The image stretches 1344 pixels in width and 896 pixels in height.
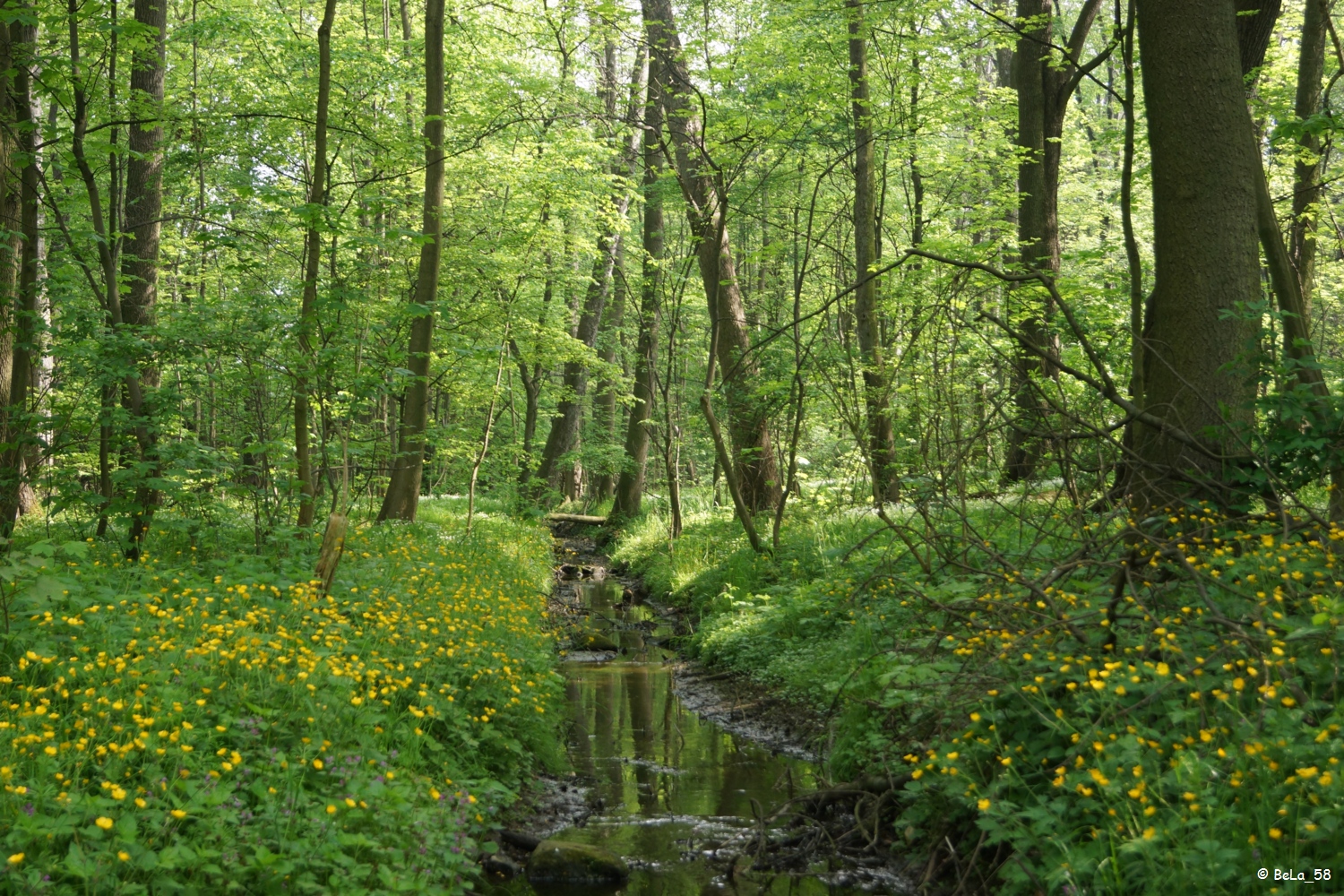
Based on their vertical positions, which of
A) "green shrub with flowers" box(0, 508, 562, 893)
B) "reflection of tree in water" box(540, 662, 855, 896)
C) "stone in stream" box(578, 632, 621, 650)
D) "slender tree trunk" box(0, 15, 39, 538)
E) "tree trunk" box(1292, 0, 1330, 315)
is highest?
"tree trunk" box(1292, 0, 1330, 315)

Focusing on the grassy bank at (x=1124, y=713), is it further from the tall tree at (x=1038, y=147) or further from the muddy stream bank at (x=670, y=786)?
the tall tree at (x=1038, y=147)

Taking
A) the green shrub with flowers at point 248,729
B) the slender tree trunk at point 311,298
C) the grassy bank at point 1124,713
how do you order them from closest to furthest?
1. the grassy bank at point 1124,713
2. the green shrub with flowers at point 248,729
3. the slender tree trunk at point 311,298

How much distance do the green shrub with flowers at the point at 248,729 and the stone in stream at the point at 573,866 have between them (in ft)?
1.16

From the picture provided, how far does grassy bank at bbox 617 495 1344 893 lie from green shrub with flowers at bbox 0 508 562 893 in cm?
216

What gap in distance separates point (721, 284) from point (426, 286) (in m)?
3.74

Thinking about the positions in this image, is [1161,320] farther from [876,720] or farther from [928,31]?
[928,31]

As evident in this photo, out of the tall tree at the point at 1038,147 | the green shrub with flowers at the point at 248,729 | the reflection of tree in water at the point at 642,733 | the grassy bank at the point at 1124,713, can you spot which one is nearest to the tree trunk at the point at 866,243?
the tall tree at the point at 1038,147

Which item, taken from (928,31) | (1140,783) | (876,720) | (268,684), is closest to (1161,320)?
(876,720)

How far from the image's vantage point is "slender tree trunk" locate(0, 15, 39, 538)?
22.2 ft

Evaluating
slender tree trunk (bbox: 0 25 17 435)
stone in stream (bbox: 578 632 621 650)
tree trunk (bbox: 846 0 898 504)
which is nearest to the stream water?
stone in stream (bbox: 578 632 621 650)

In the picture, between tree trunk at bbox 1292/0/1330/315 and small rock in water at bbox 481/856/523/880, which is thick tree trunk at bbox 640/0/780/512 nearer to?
tree trunk at bbox 1292/0/1330/315

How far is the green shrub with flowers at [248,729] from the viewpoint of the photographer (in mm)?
3113

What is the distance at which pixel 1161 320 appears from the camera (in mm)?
5855

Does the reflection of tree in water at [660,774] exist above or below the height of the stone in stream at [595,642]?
below
